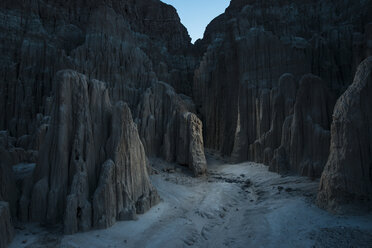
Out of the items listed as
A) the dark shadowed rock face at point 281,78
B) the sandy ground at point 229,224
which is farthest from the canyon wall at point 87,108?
the dark shadowed rock face at point 281,78

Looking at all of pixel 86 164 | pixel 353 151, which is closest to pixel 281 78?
pixel 353 151

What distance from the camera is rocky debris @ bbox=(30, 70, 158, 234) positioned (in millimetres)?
11602

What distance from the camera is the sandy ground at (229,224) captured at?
10625mm

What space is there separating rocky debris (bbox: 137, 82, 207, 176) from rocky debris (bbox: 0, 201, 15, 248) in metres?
16.0

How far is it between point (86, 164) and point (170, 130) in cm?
1523

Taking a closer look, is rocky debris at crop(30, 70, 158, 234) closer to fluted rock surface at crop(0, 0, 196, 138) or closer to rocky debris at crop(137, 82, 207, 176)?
rocky debris at crop(137, 82, 207, 176)

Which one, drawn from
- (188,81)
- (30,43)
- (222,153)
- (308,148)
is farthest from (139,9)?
(308,148)

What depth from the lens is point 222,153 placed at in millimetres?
34812

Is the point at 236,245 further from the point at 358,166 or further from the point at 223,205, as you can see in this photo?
the point at 358,166

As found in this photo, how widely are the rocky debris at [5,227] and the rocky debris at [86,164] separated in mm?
1489

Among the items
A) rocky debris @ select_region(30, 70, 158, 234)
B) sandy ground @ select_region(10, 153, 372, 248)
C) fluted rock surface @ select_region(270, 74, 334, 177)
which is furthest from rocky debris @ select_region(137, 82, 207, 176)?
rocky debris @ select_region(30, 70, 158, 234)

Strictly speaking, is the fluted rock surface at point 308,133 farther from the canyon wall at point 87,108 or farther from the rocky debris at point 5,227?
the rocky debris at point 5,227

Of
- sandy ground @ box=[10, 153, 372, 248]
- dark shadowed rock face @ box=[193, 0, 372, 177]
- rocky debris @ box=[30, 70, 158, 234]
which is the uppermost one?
dark shadowed rock face @ box=[193, 0, 372, 177]

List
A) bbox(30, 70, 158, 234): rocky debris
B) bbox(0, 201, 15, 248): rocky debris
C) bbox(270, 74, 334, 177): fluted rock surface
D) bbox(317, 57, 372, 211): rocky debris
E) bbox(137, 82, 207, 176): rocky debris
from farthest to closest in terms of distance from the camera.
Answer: bbox(137, 82, 207, 176): rocky debris < bbox(270, 74, 334, 177): fluted rock surface < bbox(317, 57, 372, 211): rocky debris < bbox(30, 70, 158, 234): rocky debris < bbox(0, 201, 15, 248): rocky debris
